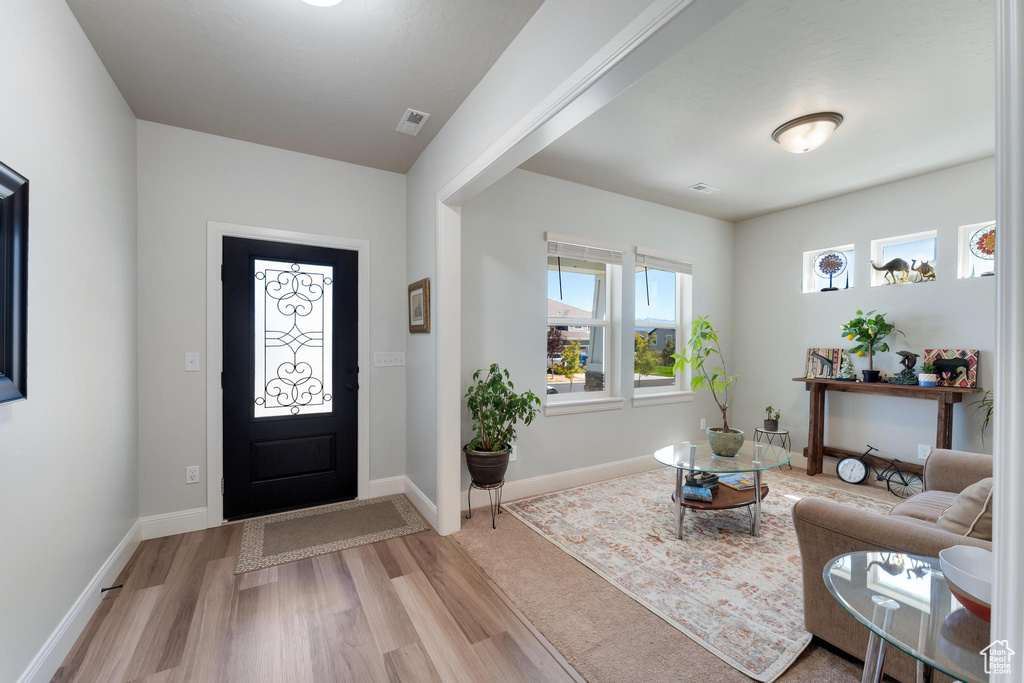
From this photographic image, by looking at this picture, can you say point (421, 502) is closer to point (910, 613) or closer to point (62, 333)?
point (62, 333)

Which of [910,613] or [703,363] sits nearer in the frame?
[910,613]

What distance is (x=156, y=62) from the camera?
2189 mm

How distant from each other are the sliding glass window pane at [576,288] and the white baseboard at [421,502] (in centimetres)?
178

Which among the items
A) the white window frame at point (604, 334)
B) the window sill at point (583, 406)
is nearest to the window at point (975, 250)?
the white window frame at point (604, 334)

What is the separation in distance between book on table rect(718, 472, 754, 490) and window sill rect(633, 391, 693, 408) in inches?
43.7

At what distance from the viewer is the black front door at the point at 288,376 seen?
3.03m

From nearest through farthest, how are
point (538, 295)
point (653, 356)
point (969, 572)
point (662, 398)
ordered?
point (969, 572), point (538, 295), point (662, 398), point (653, 356)

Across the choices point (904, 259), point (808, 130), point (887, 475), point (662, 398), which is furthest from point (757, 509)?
point (904, 259)

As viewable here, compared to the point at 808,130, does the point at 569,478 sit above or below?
below

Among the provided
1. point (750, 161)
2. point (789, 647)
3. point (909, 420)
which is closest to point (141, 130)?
point (750, 161)

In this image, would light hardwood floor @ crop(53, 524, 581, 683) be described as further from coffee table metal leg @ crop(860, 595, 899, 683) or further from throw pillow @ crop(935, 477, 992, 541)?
throw pillow @ crop(935, 477, 992, 541)

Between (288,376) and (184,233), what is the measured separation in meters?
1.13

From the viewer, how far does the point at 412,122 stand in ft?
9.07

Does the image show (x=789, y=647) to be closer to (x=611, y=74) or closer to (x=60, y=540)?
(x=611, y=74)
